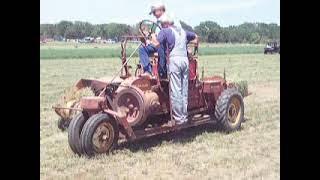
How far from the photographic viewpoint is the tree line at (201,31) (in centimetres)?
403

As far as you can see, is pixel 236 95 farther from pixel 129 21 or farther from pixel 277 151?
pixel 129 21

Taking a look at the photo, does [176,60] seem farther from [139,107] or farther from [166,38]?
[139,107]

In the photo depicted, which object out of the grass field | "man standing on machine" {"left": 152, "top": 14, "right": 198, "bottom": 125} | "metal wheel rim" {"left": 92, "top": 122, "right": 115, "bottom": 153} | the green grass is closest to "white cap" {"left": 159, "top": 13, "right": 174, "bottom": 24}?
"man standing on machine" {"left": 152, "top": 14, "right": 198, "bottom": 125}

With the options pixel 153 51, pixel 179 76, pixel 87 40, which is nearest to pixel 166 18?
pixel 153 51

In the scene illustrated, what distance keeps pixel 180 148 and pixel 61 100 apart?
786 mm

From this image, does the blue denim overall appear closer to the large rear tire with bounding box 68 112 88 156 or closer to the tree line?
the tree line

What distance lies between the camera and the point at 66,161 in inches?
154

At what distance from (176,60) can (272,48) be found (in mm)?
668

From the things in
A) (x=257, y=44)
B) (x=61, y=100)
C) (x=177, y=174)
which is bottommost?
(x=177, y=174)

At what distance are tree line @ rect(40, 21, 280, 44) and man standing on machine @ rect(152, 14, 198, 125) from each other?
0.07 metres

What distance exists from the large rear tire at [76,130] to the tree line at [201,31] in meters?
0.51

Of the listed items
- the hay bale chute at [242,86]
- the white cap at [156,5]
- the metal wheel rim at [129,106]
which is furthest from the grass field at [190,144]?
the white cap at [156,5]

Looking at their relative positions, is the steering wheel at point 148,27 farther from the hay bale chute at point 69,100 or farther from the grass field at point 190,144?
the hay bale chute at point 69,100
